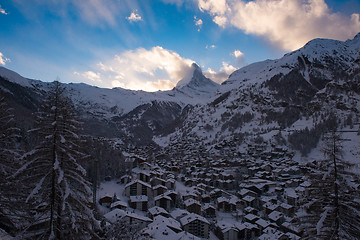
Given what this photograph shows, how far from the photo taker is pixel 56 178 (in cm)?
779

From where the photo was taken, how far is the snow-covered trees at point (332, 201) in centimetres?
770

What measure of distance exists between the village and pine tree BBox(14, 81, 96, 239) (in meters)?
4.37

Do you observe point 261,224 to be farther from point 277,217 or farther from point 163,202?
point 163,202

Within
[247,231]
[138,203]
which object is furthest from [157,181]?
[247,231]

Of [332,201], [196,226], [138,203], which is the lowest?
[196,226]

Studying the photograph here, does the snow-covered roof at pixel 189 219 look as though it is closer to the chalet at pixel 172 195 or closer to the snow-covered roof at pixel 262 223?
the chalet at pixel 172 195

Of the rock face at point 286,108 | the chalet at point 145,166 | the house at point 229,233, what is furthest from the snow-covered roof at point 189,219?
the rock face at point 286,108

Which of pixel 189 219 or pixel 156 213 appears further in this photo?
pixel 156 213

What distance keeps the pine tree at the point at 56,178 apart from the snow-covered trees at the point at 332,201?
28.6ft

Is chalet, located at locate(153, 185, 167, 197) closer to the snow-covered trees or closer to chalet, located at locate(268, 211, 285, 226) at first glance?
chalet, located at locate(268, 211, 285, 226)

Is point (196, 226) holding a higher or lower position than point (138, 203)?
lower

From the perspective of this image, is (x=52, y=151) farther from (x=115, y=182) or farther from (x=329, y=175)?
(x=115, y=182)

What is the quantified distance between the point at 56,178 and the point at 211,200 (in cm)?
3669

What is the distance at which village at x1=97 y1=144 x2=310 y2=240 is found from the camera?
2347 centimetres
